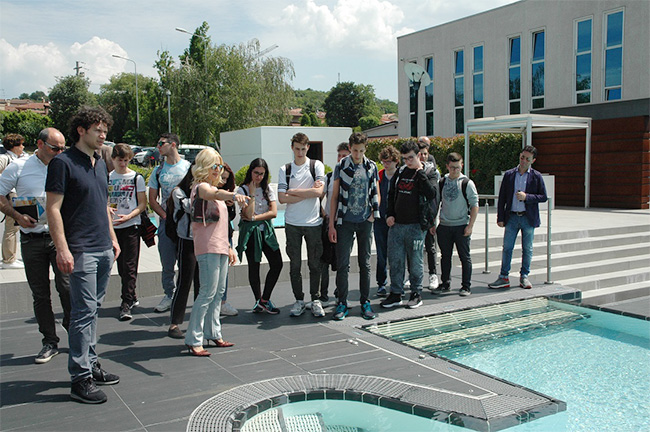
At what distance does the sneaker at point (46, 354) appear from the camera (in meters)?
4.67

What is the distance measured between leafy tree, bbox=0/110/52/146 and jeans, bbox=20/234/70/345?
56413 mm

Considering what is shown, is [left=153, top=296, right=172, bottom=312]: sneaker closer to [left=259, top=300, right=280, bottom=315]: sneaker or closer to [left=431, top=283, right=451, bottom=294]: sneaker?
[left=259, top=300, right=280, bottom=315]: sneaker

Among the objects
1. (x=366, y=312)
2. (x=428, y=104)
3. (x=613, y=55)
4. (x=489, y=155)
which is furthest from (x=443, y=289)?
(x=428, y=104)

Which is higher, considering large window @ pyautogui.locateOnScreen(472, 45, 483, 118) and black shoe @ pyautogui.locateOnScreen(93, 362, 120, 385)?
large window @ pyautogui.locateOnScreen(472, 45, 483, 118)

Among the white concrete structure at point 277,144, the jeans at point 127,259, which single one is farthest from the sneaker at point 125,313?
the white concrete structure at point 277,144

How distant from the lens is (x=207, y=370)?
4.47 m

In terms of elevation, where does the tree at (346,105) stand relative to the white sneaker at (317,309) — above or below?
above

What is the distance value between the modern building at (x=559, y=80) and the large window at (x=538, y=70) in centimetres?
4

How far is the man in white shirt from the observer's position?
592 cm

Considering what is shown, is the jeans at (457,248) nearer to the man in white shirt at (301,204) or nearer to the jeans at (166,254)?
the man in white shirt at (301,204)

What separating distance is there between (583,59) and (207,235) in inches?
814

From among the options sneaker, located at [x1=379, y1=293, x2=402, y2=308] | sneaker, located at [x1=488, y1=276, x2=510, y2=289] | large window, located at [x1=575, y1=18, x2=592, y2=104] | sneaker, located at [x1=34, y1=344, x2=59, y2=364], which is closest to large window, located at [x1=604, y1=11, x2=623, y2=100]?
large window, located at [x1=575, y1=18, x2=592, y2=104]

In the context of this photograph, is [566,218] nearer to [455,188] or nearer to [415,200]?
[455,188]

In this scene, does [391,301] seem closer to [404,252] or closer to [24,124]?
[404,252]
